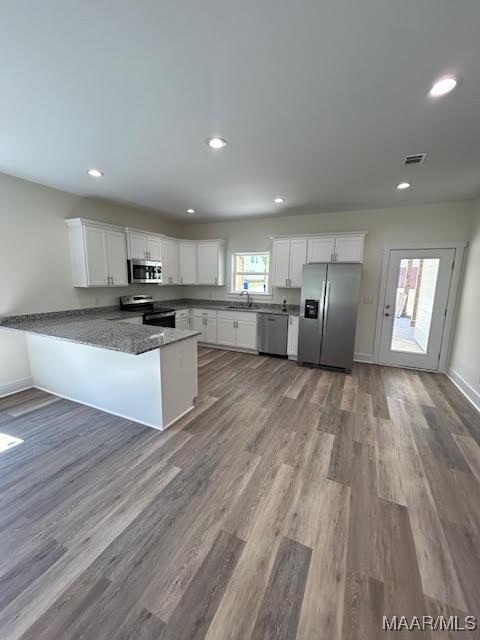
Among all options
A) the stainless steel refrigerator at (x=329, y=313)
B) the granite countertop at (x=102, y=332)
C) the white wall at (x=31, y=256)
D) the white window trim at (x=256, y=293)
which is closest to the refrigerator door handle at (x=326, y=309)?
the stainless steel refrigerator at (x=329, y=313)

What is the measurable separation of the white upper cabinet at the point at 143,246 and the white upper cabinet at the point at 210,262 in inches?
37.2

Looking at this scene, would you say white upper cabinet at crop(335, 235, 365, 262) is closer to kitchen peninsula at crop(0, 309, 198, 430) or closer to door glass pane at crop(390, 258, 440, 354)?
door glass pane at crop(390, 258, 440, 354)

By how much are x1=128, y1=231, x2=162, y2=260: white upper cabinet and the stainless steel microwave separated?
10 cm

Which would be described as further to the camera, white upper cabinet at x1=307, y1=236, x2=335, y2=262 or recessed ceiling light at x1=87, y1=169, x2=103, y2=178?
white upper cabinet at x1=307, y1=236, x2=335, y2=262

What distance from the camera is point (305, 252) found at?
4.79m

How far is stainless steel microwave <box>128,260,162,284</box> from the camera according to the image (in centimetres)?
455

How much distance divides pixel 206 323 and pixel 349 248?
320 cm

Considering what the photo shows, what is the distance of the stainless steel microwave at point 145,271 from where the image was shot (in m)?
4.55

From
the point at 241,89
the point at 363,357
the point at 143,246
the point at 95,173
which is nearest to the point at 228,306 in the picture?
the point at 143,246

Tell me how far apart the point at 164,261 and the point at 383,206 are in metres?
4.17

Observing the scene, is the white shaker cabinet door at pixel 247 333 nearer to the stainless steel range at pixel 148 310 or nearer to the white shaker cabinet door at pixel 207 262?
the white shaker cabinet door at pixel 207 262

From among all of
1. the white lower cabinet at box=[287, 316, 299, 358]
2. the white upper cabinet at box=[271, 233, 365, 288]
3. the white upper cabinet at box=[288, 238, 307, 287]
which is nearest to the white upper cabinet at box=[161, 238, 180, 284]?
the white upper cabinet at box=[271, 233, 365, 288]

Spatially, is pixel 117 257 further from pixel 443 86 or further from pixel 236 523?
pixel 443 86

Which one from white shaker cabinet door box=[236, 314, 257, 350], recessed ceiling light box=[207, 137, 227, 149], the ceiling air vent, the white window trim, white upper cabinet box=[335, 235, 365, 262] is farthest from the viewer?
the white window trim
